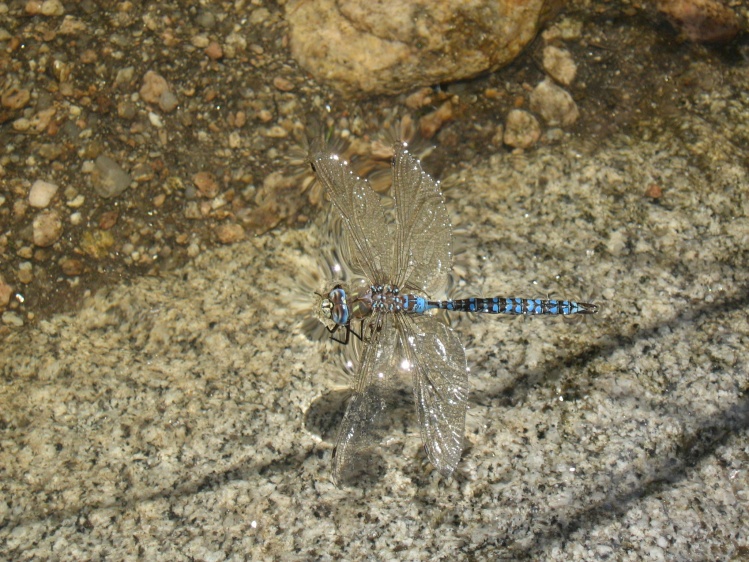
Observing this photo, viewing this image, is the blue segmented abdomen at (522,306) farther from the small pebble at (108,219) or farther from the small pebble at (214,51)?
the small pebble at (214,51)

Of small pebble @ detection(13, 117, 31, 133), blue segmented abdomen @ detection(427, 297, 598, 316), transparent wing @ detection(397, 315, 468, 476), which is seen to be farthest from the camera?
small pebble @ detection(13, 117, 31, 133)

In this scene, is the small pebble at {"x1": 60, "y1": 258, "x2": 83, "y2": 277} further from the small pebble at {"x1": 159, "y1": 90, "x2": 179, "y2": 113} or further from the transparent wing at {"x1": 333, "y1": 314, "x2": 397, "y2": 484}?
the transparent wing at {"x1": 333, "y1": 314, "x2": 397, "y2": 484}

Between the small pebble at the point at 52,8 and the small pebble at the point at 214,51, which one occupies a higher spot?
the small pebble at the point at 52,8

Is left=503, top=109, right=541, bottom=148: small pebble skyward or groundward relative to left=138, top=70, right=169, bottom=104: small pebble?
skyward

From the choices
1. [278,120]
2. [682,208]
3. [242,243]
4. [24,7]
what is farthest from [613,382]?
[24,7]

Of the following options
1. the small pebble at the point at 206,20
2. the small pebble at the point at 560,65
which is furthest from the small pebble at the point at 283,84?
the small pebble at the point at 560,65

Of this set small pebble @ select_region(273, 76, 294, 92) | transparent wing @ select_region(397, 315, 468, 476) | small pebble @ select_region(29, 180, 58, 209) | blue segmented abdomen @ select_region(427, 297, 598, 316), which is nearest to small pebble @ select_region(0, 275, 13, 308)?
small pebble @ select_region(29, 180, 58, 209)
